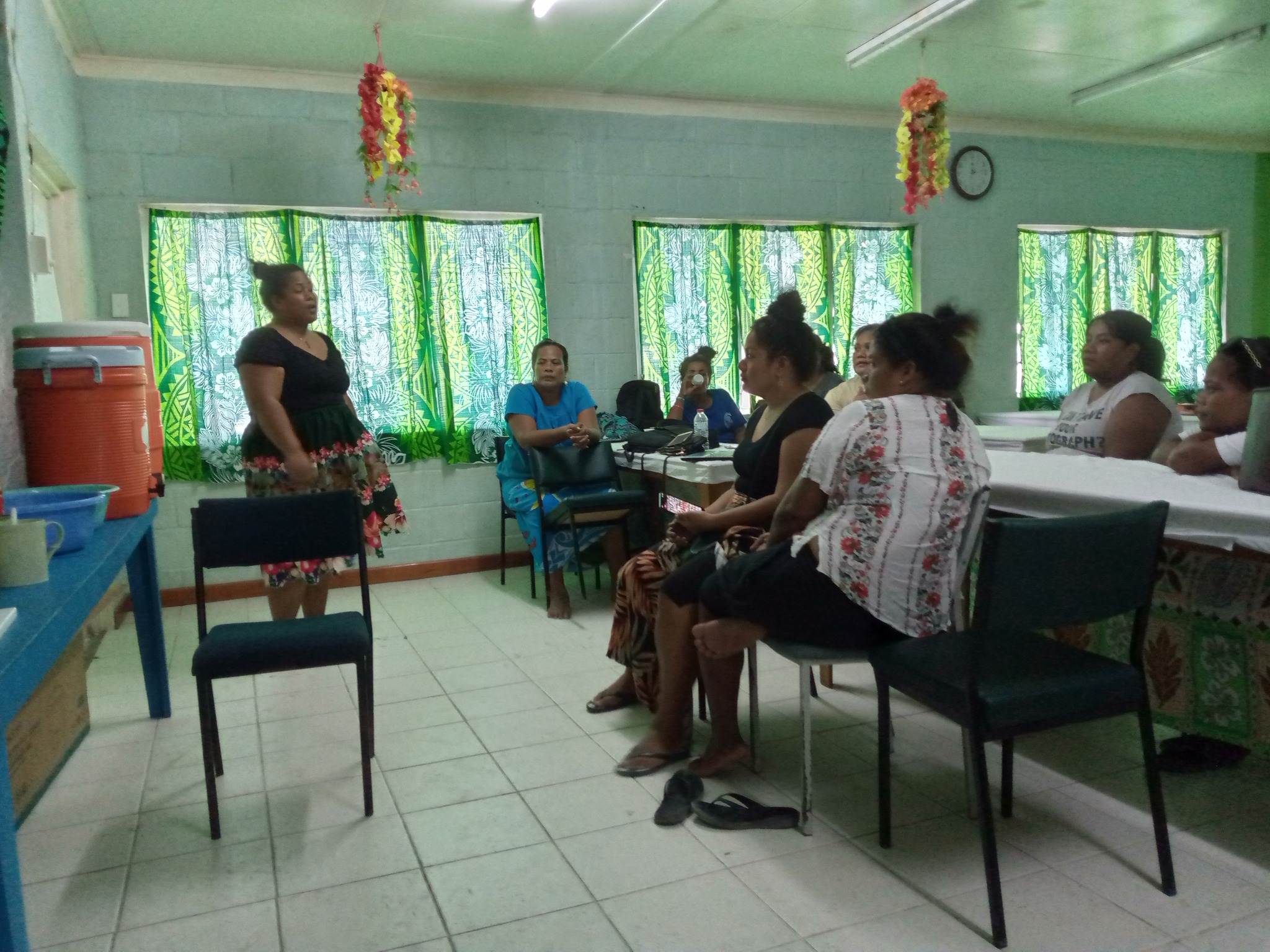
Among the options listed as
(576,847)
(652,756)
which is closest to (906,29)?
(652,756)

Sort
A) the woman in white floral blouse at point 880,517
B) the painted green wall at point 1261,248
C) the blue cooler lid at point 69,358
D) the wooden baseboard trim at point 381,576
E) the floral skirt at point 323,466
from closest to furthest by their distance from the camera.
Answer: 1. the woman in white floral blouse at point 880,517
2. the blue cooler lid at point 69,358
3. the floral skirt at point 323,466
4. the wooden baseboard trim at point 381,576
5. the painted green wall at point 1261,248

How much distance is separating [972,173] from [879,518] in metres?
4.88

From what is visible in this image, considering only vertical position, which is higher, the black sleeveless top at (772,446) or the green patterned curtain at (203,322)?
the green patterned curtain at (203,322)

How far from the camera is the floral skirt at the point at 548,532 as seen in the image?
4.23 meters

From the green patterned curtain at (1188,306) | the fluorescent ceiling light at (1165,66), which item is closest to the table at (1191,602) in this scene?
the fluorescent ceiling light at (1165,66)

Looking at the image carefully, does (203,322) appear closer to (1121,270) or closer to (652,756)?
(652,756)

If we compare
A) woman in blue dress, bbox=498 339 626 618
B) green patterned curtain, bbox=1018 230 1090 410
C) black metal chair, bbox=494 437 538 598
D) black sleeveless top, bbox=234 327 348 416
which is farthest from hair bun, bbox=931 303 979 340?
green patterned curtain, bbox=1018 230 1090 410

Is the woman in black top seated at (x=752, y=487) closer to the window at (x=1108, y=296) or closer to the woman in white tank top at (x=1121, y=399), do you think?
the woman in white tank top at (x=1121, y=399)

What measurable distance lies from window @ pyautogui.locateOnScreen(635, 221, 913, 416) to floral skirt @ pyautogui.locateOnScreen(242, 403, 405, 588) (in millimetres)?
2479

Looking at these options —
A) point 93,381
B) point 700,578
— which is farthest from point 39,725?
point 700,578

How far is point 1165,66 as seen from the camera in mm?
4961

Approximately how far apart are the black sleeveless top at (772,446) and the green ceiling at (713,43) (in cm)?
241

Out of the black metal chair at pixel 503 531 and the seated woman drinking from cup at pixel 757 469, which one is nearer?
the seated woman drinking from cup at pixel 757 469

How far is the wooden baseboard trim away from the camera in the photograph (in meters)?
4.52
